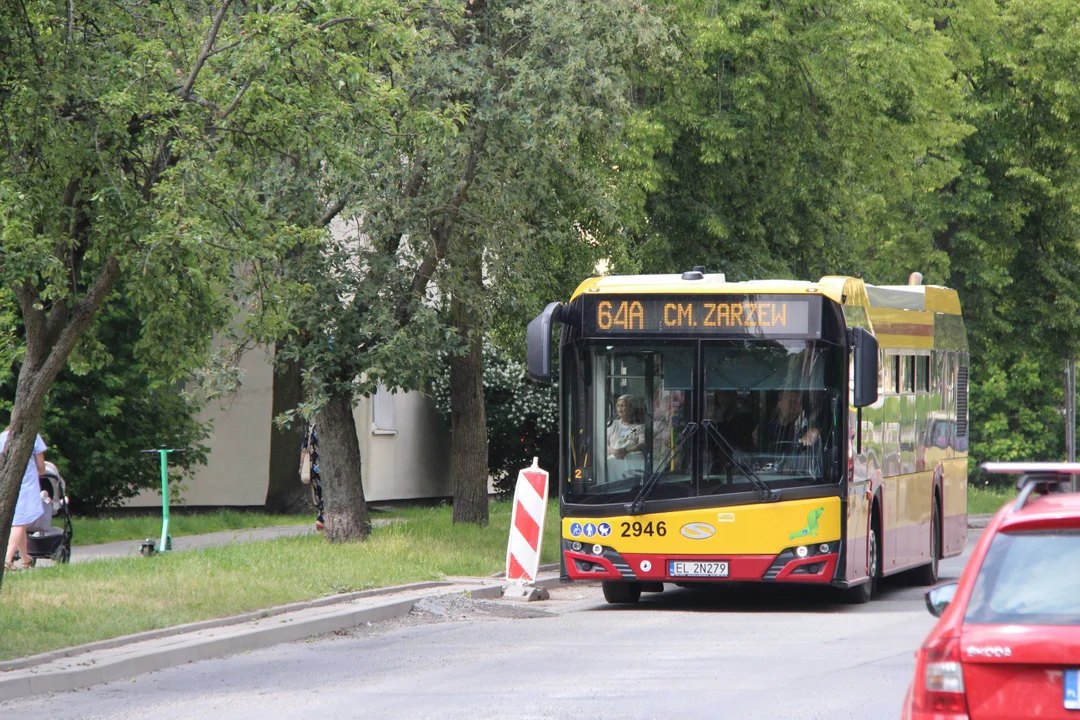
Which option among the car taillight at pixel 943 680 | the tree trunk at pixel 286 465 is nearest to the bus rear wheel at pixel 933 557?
the tree trunk at pixel 286 465

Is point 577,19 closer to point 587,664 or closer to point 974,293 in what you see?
point 587,664

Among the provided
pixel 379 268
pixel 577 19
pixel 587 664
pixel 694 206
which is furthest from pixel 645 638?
pixel 694 206

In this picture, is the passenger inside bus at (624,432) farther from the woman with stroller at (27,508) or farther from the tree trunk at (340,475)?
the woman with stroller at (27,508)

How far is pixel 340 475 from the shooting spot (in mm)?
18812

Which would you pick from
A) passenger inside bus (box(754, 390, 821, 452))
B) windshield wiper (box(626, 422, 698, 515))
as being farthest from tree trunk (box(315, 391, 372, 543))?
passenger inside bus (box(754, 390, 821, 452))

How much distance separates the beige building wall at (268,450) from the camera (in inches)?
1152

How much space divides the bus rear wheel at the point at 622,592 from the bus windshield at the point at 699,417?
124 cm

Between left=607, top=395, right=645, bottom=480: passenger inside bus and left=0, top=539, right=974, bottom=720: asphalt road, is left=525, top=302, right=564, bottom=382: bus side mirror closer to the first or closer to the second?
left=607, top=395, right=645, bottom=480: passenger inside bus

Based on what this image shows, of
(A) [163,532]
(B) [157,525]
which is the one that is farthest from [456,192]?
(B) [157,525]

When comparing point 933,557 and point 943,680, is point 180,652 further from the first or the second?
point 933,557

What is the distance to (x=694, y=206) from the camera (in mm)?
25188

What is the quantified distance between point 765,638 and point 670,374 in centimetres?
293

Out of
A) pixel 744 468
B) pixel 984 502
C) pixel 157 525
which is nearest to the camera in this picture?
pixel 744 468

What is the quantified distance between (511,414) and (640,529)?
18998 mm
